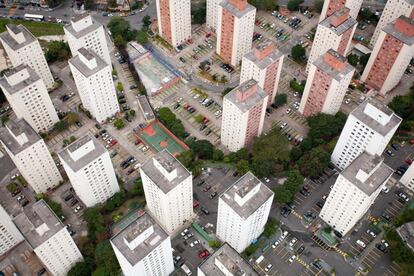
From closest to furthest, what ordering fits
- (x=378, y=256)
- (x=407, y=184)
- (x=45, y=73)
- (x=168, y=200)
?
(x=168, y=200)
(x=378, y=256)
(x=407, y=184)
(x=45, y=73)

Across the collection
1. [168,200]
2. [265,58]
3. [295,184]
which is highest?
[265,58]

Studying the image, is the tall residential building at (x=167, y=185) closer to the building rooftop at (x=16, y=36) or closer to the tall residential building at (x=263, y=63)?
the tall residential building at (x=263, y=63)

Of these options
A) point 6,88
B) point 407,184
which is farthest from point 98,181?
point 407,184

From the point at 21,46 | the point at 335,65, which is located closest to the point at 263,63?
the point at 335,65

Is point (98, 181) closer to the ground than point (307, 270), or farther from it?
farther from it

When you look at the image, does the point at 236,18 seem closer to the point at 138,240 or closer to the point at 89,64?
the point at 89,64

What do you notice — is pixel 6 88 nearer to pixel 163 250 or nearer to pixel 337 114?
pixel 163 250

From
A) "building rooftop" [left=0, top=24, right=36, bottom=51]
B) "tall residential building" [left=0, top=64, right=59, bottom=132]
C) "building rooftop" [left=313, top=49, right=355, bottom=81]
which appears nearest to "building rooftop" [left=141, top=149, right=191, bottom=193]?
"tall residential building" [left=0, top=64, right=59, bottom=132]

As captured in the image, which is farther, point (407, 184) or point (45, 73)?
point (45, 73)
